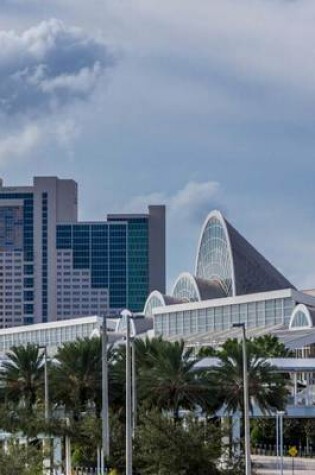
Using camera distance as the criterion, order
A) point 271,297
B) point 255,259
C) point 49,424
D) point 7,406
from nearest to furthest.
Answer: point 49,424 → point 7,406 → point 271,297 → point 255,259

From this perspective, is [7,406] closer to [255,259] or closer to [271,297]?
[271,297]

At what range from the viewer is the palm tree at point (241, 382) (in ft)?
225

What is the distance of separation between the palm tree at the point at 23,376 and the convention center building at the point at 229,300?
119ft

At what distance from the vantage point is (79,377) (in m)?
72.7

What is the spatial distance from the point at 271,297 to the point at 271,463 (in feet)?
194

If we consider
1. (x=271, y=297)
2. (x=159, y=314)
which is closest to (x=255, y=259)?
(x=159, y=314)

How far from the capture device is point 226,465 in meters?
55.8

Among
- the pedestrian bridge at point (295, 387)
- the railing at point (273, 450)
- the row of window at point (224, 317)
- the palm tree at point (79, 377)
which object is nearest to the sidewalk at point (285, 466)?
the railing at point (273, 450)

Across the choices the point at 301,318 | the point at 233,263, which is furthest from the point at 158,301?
the point at 301,318

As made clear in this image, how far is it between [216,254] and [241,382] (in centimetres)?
9918

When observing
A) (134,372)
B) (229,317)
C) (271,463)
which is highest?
(229,317)

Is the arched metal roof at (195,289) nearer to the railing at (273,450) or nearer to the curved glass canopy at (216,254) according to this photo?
the curved glass canopy at (216,254)

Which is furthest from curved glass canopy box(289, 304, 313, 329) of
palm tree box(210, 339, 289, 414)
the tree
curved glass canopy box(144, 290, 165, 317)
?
palm tree box(210, 339, 289, 414)

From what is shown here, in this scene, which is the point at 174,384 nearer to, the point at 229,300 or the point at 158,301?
the point at 229,300
